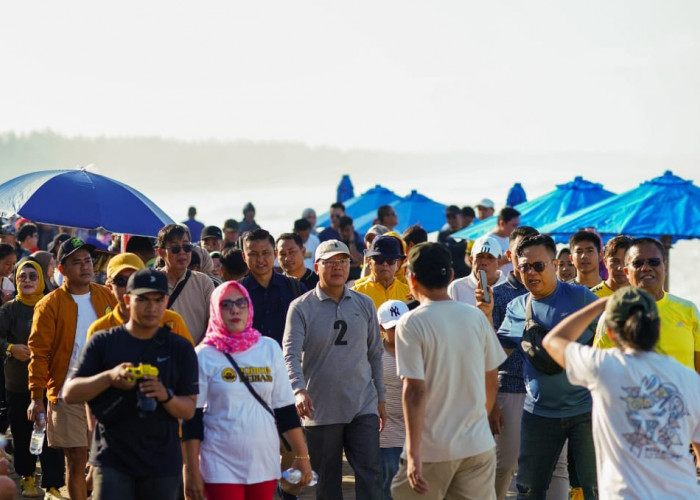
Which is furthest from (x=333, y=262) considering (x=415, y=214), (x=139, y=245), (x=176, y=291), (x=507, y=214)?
(x=415, y=214)

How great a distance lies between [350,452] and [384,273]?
174 centimetres

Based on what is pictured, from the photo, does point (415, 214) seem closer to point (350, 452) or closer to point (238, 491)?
point (350, 452)

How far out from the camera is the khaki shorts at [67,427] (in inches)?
310

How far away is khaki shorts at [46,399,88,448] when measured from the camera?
310 inches

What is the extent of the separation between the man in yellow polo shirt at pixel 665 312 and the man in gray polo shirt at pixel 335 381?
169 cm

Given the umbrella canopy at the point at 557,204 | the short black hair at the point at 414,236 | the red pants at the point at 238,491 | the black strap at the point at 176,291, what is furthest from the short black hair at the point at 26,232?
the red pants at the point at 238,491

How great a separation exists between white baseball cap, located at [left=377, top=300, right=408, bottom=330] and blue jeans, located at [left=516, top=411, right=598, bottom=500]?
1.24 metres

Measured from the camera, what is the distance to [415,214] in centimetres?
2209

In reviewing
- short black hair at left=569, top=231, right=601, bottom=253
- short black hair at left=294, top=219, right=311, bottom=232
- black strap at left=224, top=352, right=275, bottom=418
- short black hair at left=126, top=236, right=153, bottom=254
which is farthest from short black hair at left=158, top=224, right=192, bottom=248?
short black hair at left=294, top=219, right=311, bottom=232

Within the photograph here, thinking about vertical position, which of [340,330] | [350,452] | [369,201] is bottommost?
[350,452]

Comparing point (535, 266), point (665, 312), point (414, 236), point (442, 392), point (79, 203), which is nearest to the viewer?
point (442, 392)

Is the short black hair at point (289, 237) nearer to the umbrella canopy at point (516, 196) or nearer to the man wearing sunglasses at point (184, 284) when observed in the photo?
the man wearing sunglasses at point (184, 284)

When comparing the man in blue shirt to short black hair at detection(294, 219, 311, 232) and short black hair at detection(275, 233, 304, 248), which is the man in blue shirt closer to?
short black hair at detection(275, 233, 304, 248)

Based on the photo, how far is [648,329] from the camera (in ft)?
15.9
